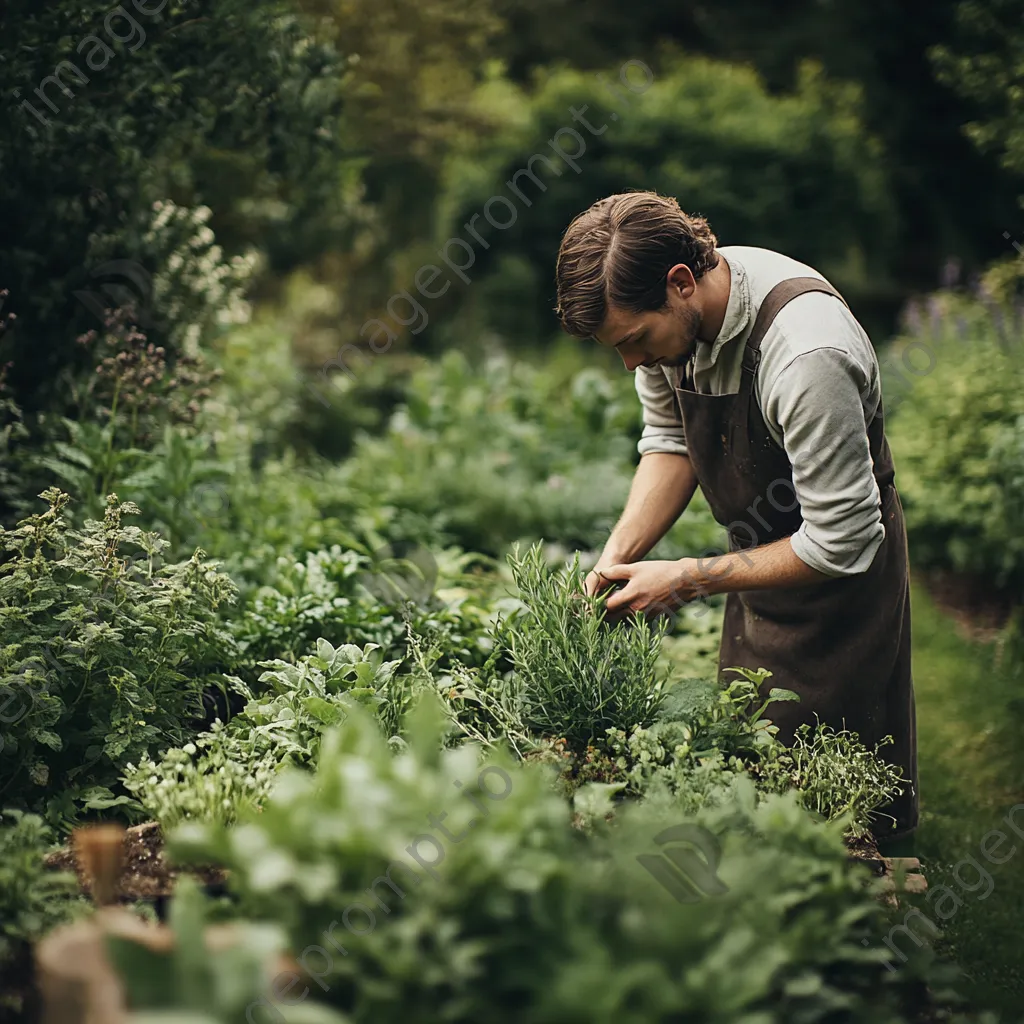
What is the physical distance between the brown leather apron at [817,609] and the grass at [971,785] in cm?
49

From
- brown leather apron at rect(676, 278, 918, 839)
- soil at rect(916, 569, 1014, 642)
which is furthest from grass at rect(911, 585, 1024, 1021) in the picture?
brown leather apron at rect(676, 278, 918, 839)

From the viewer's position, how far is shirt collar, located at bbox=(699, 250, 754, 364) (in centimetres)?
235

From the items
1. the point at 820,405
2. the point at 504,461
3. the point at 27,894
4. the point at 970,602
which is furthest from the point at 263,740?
the point at 970,602

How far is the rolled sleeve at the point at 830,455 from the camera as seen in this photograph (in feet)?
7.02

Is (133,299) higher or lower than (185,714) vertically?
higher

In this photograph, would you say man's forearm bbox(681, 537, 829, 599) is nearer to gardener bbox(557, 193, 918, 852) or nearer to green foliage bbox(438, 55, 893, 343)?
gardener bbox(557, 193, 918, 852)

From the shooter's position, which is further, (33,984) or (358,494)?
(358,494)

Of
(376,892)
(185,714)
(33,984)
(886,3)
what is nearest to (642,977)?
(376,892)

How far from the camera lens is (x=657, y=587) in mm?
2326

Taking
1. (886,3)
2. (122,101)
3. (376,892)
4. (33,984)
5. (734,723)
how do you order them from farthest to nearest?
(886,3)
(122,101)
(734,723)
(33,984)
(376,892)

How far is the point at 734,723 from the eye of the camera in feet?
7.55

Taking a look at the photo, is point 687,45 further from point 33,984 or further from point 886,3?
point 33,984

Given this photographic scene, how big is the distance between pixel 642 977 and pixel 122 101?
3570mm

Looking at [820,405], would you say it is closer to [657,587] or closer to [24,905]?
[657,587]
